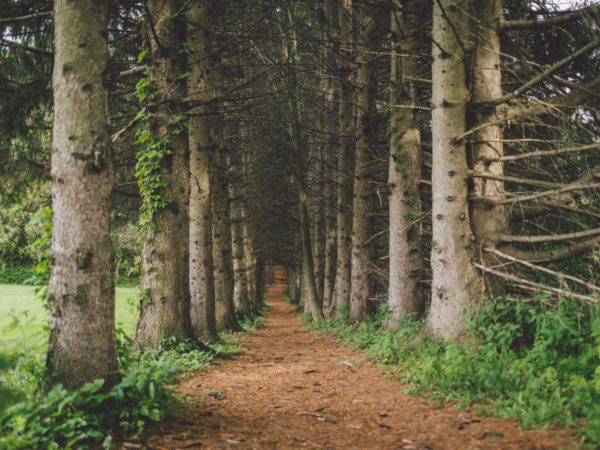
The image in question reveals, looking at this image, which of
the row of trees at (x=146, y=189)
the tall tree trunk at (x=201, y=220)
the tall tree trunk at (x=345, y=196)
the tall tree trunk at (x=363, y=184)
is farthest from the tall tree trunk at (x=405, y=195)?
the tall tree trunk at (x=345, y=196)

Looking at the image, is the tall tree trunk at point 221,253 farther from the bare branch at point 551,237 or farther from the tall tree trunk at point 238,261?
the bare branch at point 551,237

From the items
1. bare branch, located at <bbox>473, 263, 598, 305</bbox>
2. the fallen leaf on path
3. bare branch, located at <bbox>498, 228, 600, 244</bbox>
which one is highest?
bare branch, located at <bbox>498, 228, 600, 244</bbox>

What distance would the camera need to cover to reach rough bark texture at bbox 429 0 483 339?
6.13 metres

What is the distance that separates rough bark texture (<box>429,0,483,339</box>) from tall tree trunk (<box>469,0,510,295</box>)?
17 cm

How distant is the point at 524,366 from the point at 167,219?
17.6ft

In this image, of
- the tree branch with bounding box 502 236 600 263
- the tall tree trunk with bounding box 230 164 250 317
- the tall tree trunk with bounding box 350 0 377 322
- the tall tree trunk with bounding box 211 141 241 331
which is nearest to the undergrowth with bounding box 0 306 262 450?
the tree branch with bounding box 502 236 600 263

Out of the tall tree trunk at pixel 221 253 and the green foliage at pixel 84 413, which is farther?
the tall tree trunk at pixel 221 253

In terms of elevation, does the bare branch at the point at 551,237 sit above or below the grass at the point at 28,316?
above

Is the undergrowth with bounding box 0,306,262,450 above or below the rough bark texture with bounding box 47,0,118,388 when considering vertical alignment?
below

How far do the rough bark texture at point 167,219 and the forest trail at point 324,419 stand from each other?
4.31 ft

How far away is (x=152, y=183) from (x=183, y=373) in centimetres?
289

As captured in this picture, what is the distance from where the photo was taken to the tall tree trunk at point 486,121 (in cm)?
627

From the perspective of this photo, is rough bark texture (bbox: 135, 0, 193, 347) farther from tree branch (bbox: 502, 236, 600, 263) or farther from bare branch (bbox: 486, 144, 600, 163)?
tree branch (bbox: 502, 236, 600, 263)

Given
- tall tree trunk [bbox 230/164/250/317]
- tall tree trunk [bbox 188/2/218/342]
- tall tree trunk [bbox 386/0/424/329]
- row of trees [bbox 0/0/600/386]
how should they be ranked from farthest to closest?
tall tree trunk [bbox 230/164/250/317]
tall tree trunk [bbox 188/2/218/342]
tall tree trunk [bbox 386/0/424/329]
row of trees [bbox 0/0/600/386]
